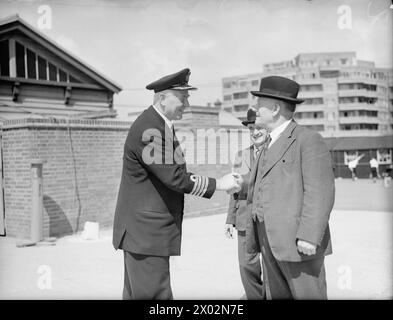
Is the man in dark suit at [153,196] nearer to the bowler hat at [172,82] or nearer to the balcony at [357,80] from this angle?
the bowler hat at [172,82]

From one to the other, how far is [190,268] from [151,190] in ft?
9.85

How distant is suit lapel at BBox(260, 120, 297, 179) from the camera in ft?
10.6

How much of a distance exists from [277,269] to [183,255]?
12.4 feet

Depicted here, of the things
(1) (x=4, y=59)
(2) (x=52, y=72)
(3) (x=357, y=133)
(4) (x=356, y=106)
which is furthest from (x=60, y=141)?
(4) (x=356, y=106)

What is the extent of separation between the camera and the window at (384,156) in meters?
31.3

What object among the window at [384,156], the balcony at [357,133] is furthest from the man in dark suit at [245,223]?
the balcony at [357,133]

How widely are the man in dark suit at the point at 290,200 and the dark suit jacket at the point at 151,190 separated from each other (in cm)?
54

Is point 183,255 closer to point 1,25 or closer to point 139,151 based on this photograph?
point 139,151

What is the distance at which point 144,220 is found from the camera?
3.40 meters

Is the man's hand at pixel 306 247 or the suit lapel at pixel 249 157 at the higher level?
the suit lapel at pixel 249 157

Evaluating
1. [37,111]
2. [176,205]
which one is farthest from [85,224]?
[176,205]

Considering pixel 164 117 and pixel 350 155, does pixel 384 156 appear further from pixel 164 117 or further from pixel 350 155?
pixel 164 117

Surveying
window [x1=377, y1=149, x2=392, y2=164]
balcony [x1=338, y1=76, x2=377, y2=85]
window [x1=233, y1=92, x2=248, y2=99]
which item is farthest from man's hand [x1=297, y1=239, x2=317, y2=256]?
window [x1=233, y1=92, x2=248, y2=99]

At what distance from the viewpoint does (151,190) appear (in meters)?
3.41
